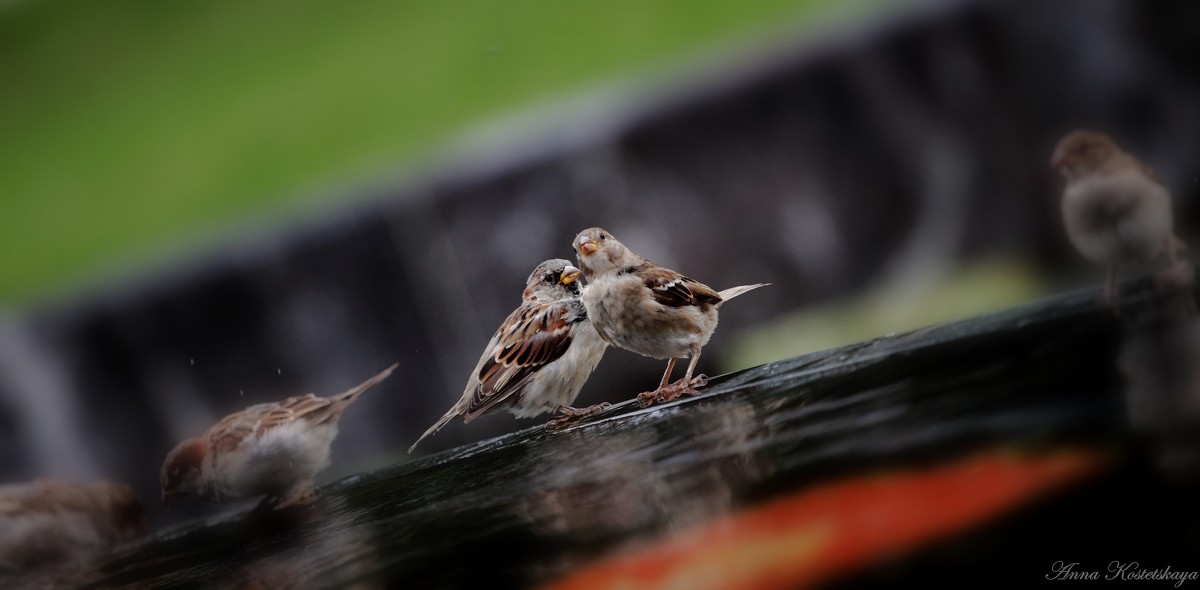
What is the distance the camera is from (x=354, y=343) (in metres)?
3.05

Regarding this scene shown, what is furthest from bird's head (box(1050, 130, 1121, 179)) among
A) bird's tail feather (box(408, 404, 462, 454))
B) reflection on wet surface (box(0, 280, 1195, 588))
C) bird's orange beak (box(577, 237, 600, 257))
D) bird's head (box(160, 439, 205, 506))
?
bird's head (box(160, 439, 205, 506))

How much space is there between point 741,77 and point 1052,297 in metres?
1.10

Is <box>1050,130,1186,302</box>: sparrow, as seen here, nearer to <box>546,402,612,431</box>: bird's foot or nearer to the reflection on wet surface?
the reflection on wet surface

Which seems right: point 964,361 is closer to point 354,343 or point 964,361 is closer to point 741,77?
point 741,77

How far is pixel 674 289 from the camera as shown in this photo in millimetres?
2758

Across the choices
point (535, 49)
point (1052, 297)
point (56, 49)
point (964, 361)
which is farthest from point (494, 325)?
point (56, 49)

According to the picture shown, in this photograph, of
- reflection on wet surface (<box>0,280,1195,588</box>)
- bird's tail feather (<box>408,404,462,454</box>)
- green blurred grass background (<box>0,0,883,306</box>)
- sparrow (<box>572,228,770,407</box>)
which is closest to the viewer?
reflection on wet surface (<box>0,280,1195,588</box>)

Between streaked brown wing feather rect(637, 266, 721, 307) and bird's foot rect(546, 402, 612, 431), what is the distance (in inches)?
14.5

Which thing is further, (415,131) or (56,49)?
(56,49)

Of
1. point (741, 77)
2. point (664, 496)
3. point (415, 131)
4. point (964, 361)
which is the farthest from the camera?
point (415, 131)

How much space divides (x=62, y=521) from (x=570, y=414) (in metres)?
1.54

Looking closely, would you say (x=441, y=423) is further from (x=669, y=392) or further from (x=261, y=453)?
(x=669, y=392)

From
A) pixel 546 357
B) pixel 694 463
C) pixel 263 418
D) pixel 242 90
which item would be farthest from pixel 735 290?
pixel 242 90

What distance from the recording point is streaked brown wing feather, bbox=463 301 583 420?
276 centimetres
